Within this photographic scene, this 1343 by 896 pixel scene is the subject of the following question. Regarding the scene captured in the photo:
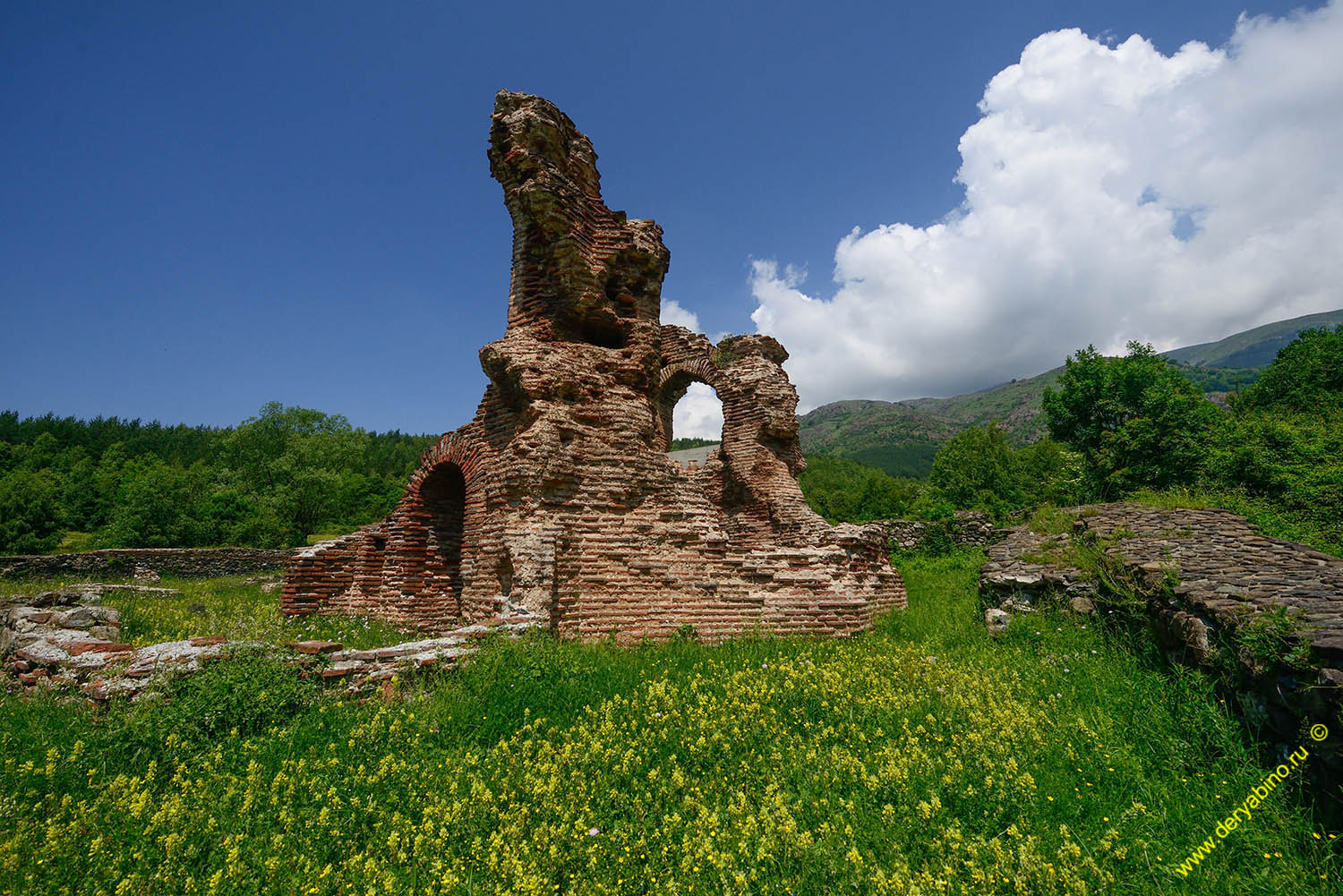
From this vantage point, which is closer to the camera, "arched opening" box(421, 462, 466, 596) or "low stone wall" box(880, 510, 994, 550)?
"arched opening" box(421, 462, 466, 596)

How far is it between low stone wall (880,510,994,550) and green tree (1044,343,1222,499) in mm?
4954

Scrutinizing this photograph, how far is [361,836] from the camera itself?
307 centimetres

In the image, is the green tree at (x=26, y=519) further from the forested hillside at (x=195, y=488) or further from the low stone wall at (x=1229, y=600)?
the low stone wall at (x=1229, y=600)

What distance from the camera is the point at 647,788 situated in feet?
11.5

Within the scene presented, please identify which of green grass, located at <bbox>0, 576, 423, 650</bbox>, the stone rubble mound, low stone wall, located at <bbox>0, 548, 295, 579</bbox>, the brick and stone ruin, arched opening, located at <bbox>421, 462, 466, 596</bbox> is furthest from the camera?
low stone wall, located at <bbox>0, 548, 295, 579</bbox>

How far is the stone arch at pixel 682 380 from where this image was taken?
48.3ft

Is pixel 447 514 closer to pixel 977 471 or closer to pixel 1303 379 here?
pixel 1303 379

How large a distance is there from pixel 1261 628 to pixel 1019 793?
239 centimetres

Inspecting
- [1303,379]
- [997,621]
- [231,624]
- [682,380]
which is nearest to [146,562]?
[231,624]

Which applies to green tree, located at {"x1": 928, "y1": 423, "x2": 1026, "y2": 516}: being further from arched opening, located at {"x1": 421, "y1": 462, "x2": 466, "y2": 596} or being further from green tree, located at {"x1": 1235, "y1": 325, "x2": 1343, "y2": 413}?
arched opening, located at {"x1": 421, "y1": 462, "x2": 466, "y2": 596}

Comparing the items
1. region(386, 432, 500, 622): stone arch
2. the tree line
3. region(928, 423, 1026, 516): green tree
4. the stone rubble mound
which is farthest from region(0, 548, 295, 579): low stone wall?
region(928, 423, 1026, 516): green tree

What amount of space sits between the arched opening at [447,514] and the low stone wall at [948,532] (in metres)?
16.2

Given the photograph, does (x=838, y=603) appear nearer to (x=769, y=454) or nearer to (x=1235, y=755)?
(x=1235, y=755)

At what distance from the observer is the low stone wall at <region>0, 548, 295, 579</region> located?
20.5 m
